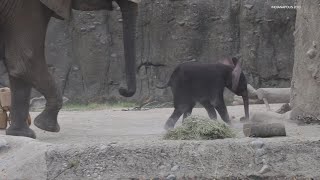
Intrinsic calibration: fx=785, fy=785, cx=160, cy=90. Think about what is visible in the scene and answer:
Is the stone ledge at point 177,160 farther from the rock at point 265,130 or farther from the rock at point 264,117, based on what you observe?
the rock at point 264,117

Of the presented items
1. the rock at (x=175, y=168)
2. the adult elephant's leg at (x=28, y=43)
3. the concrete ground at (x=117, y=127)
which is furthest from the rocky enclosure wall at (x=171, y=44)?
the rock at (x=175, y=168)

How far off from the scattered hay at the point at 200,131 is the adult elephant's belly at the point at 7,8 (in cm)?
219

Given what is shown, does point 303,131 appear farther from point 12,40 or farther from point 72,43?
point 72,43

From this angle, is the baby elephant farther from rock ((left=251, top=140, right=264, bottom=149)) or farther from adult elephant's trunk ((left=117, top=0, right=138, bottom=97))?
rock ((left=251, top=140, right=264, bottom=149))

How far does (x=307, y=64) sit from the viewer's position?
9.38 m

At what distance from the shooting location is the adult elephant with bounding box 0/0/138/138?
776cm

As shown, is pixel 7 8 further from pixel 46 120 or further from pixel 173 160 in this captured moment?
pixel 173 160

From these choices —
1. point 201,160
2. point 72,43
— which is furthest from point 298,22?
point 72,43

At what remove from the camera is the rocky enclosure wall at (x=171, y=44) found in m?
17.1

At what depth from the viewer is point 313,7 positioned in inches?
362

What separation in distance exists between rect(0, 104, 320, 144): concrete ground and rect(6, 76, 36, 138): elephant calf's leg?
12.7 inches

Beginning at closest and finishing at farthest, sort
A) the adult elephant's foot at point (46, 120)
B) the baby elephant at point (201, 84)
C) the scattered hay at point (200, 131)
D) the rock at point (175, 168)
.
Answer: the rock at point (175, 168) < the scattered hay at point (200, 131) < the adult elephant's foot at point (46, 120) < the baby elephant at point (201, 84)

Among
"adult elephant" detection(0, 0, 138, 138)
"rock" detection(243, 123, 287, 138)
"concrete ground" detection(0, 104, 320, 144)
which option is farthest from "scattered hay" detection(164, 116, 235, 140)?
"adult elephant" detection(0, 0, 138, 138)

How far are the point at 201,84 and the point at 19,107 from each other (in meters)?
2.18
